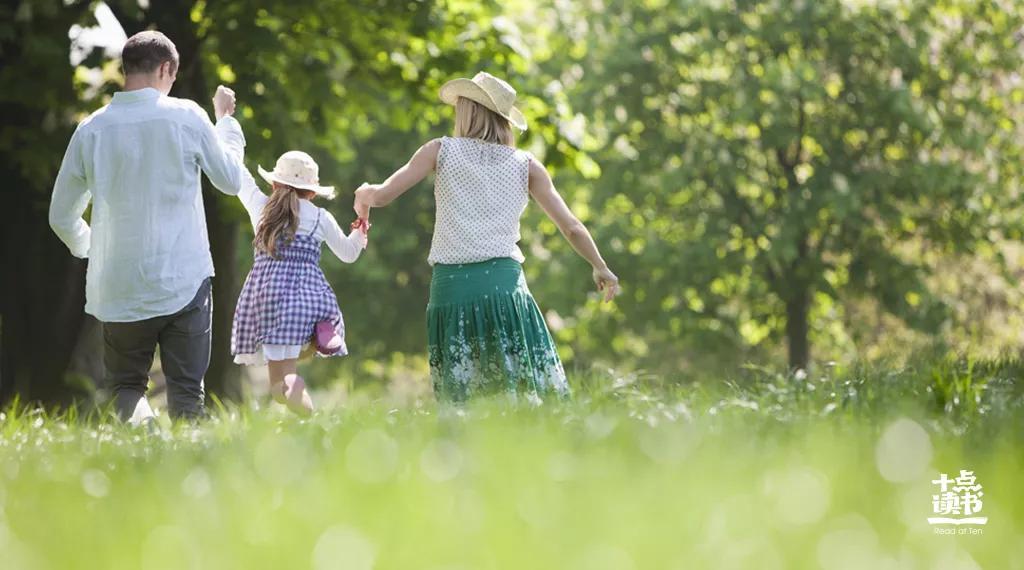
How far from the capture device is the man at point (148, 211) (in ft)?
21.6

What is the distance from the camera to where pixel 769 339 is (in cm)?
2584

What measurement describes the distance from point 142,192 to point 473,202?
156cm

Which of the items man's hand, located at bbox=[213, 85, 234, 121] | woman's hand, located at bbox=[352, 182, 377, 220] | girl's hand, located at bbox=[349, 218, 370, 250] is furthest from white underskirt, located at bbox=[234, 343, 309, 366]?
man's hand, located at bbox=[213, 85, 234, 121]

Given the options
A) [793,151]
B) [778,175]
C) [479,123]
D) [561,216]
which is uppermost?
[479,123]

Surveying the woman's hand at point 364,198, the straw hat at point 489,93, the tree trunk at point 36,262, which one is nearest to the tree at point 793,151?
the tree trunk at point 36,262

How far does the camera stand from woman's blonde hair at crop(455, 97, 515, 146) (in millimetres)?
6969

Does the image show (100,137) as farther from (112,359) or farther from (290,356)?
(290,356)

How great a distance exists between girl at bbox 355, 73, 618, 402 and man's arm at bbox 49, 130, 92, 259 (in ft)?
4.34

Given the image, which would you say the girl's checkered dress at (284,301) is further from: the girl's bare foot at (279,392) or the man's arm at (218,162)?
the man's arm at (218,162)

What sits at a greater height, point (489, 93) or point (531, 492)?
point (489, 93)

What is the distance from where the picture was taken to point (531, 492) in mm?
3344

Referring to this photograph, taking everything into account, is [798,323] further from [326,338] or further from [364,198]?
[364,198]

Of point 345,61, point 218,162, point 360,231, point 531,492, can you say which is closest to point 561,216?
point 360,231

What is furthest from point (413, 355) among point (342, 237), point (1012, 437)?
point (1012, 437)
